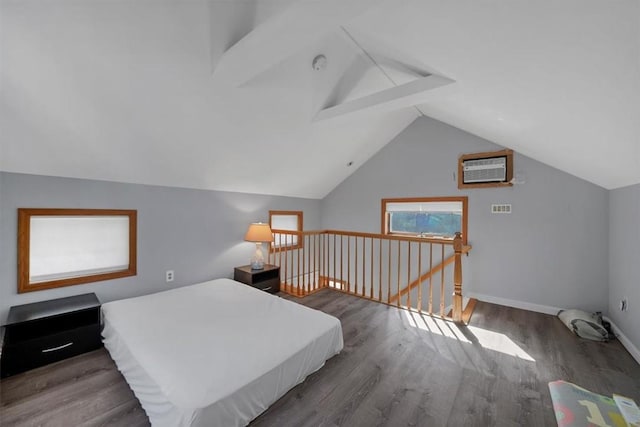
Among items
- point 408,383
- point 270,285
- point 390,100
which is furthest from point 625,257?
point 270,285

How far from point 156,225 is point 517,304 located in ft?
15.9

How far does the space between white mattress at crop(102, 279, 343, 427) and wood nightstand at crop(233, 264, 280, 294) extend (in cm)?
83

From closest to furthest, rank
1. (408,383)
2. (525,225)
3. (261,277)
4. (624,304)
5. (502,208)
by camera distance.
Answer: (408,383) → (624,304) → (525,225) → (502,208) → (261,277)

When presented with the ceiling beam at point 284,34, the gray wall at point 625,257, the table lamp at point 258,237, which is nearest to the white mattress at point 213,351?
the table lamp at point 258,237

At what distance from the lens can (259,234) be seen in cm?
355

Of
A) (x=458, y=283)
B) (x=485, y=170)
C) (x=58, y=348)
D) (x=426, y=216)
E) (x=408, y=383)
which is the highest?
(x=485, y=170)

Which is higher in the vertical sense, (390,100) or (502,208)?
(390,100)

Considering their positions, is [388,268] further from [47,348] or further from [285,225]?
[47,348]

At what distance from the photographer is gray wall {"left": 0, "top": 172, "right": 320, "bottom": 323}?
209 cm

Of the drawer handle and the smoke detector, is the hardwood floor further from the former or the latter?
the smoke detector

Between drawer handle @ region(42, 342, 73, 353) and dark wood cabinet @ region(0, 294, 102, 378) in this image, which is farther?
drawer handle @ region(42, 342, 73, 353)

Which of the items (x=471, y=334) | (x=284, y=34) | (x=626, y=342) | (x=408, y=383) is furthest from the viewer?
(x=471, y=334)

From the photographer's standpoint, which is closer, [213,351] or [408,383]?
[213,351]

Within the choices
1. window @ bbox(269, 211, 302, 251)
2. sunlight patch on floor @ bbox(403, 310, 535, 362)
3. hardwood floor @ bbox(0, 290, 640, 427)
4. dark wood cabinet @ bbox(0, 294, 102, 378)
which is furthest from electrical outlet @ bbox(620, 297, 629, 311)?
dark wood cabinet @ bbox(0, 294, 102, 378)
